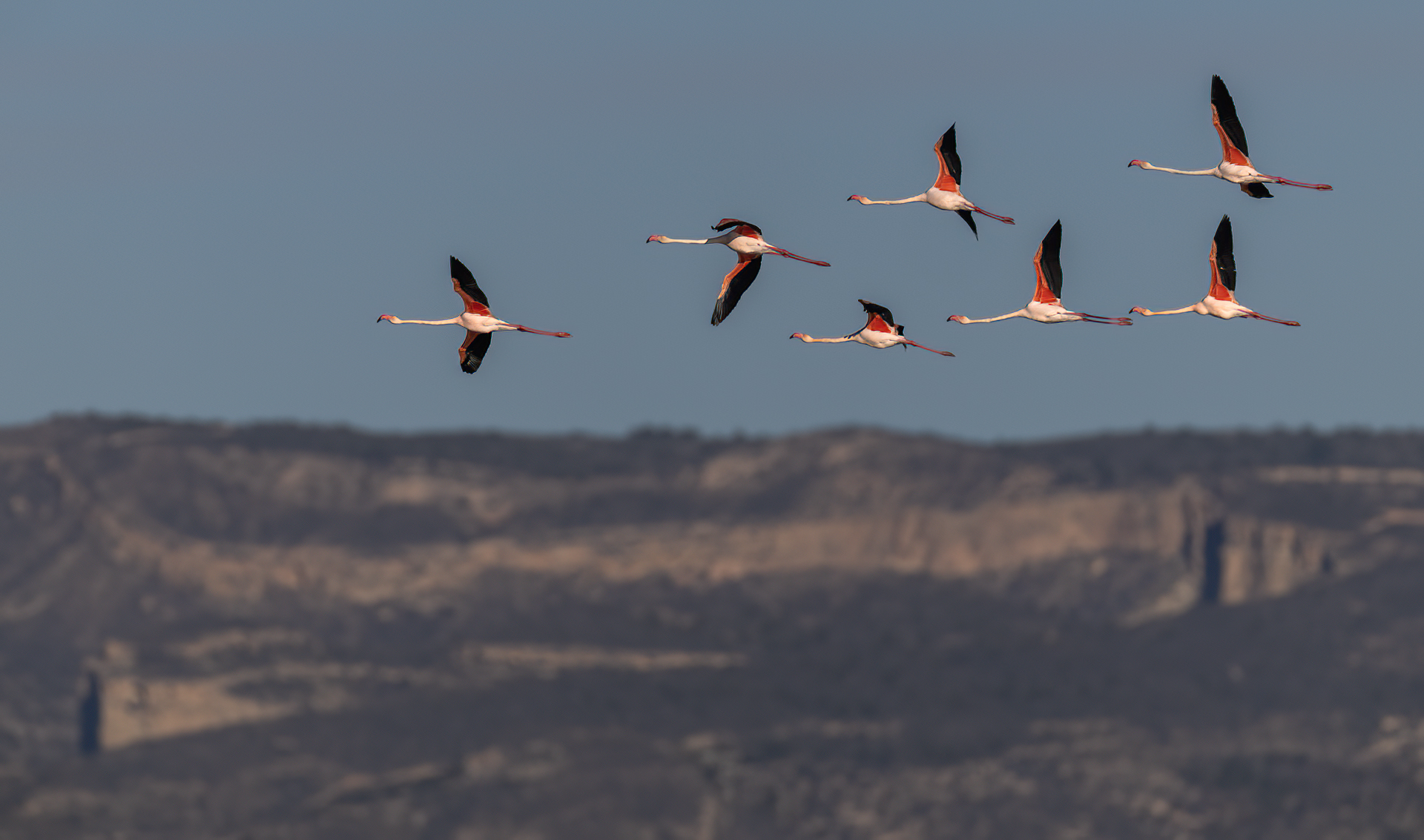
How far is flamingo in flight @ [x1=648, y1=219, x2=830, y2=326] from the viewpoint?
49.6 metres

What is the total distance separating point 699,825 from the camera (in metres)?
200

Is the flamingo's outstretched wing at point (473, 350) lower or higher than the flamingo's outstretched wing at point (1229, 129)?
lower

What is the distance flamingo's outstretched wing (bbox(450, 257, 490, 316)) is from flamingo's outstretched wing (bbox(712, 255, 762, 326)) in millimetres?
4116

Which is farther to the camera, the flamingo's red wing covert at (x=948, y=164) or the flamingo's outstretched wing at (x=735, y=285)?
the flamingo's red wing covert at (x=948, y=164)

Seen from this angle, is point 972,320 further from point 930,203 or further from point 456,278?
point 456,278

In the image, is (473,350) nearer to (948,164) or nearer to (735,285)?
(735,285)

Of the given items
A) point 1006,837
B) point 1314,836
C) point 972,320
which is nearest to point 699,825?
point 1006,837

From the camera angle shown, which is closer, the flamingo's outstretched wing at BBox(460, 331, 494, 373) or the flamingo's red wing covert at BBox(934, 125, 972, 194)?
the flamingo's outstretched wing at BBox(460, 331, 494, 373)

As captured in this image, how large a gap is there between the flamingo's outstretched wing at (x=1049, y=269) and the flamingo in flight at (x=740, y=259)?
521 cm

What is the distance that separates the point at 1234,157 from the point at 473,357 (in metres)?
14.6

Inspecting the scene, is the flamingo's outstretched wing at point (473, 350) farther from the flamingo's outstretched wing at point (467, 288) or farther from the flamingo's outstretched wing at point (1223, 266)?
the flamingo's outstretched wing at point (1223, 266)

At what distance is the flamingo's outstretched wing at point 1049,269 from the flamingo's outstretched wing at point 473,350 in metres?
10.3

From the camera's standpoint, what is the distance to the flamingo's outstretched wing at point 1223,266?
53750 mm

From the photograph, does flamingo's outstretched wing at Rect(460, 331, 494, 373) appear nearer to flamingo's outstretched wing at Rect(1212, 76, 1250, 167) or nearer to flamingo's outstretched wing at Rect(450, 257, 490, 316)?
flamingo's outstretched wing at Rect(450, 257, 490, 316)
